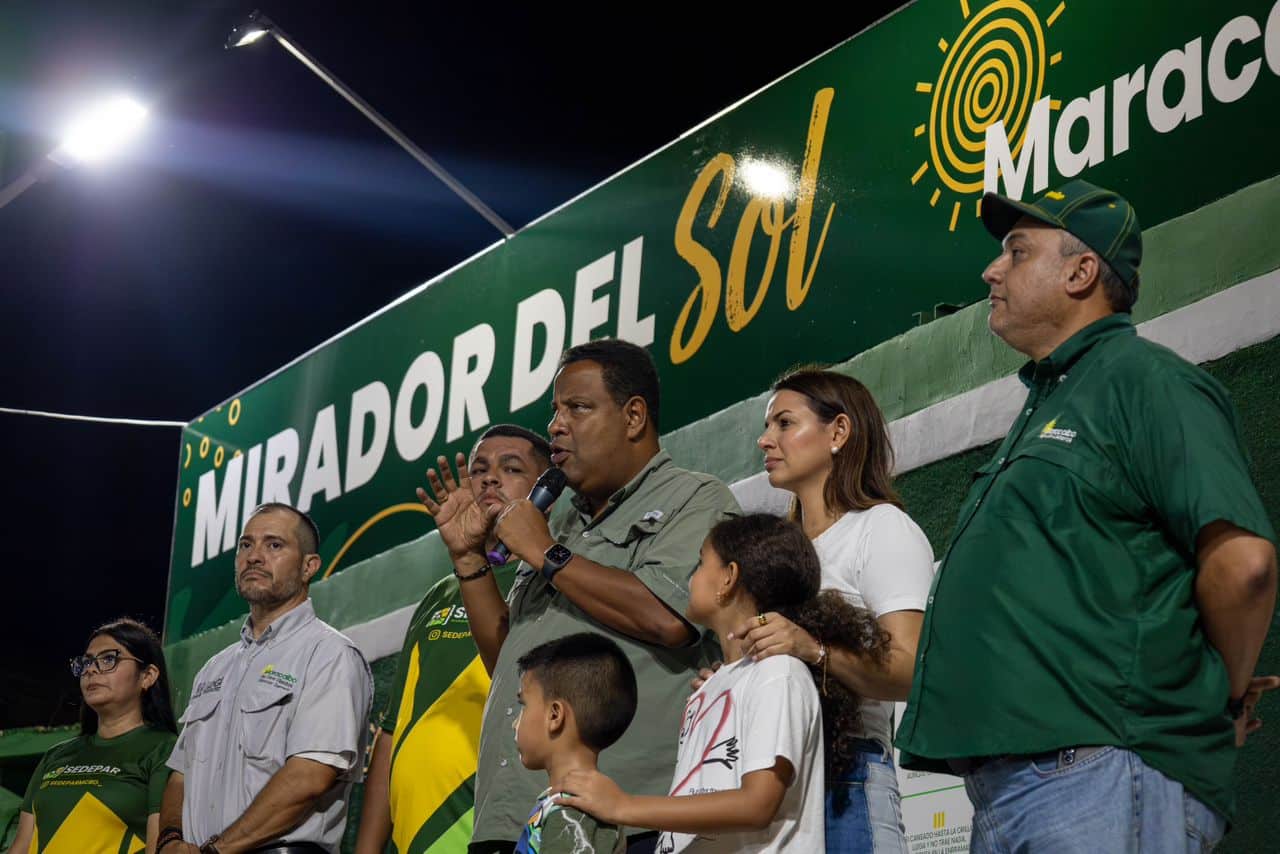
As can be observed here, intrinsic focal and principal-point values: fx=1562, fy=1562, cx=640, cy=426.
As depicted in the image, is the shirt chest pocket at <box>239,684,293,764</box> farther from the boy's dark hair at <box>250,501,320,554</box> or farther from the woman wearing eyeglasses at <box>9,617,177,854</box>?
the woman wearing eyeglasses at <box>9,617,177,854</box>

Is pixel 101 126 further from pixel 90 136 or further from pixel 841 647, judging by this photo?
pixel 841 647

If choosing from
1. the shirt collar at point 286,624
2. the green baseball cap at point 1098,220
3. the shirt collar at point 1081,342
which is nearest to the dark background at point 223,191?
the shirt collar at point 286,624

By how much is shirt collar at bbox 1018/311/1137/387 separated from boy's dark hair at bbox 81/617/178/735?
326 centimetres

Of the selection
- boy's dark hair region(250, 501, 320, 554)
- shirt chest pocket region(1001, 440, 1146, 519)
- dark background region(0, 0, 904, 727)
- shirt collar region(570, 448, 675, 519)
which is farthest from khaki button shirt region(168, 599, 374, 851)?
dark background region(0, 0, 904, 727)

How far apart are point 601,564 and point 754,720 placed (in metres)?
0.58

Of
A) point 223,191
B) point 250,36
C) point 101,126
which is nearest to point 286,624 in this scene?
point 250,36

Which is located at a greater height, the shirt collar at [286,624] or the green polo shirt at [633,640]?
the shirt collar at [286,624]

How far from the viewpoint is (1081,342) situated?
7.14 feet

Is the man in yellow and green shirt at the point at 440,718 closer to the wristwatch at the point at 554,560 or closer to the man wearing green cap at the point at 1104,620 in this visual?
the wristwatch at the point at 554,560

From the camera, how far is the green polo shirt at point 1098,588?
74.1 inches

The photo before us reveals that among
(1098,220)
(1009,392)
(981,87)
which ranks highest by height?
(981,87)

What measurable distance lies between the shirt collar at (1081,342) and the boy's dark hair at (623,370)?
36.3 inches

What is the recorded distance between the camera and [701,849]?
2.22 m

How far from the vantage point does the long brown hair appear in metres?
2.66
